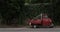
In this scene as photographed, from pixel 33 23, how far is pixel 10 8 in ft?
3.87

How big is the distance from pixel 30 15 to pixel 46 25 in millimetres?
992

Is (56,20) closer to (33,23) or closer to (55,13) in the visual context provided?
(55,13)

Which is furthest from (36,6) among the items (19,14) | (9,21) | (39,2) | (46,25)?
(46,25)

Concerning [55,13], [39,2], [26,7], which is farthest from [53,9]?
[26,7]

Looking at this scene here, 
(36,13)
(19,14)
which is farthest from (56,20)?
(19,14)

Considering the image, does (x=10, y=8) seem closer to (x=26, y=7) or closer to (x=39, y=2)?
(x=26, y=7)

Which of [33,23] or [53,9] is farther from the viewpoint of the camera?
[53,9]

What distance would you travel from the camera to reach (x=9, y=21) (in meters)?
4.55

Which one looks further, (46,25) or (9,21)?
(9,21)

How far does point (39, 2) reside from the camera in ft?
15.4

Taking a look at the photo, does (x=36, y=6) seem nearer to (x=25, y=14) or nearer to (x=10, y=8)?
(x=25, y=14)

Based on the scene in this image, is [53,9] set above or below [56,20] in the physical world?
above

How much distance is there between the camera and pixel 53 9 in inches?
189

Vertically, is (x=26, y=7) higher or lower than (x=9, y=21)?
higher
